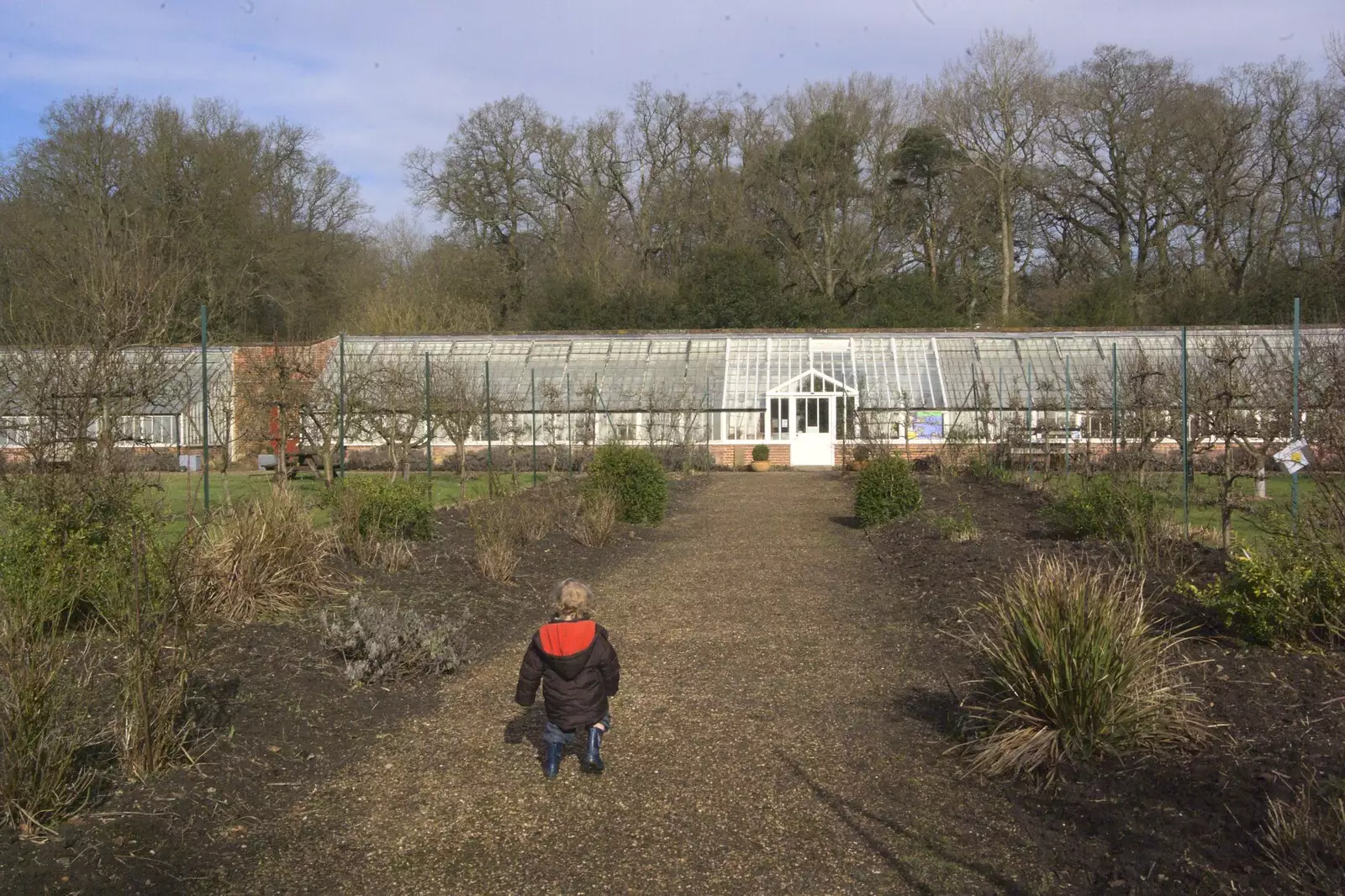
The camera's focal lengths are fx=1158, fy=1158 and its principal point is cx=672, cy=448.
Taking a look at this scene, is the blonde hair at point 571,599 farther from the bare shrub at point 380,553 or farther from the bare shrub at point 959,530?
the bare shrub at point 959,530

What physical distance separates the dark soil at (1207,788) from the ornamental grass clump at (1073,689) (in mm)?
135

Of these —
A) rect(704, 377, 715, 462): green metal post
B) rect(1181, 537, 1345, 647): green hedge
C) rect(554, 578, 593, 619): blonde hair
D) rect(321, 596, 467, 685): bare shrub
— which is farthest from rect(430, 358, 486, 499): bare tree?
rect(1181, 537, 1345, 647): green hedge

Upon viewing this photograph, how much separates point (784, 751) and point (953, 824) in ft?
3.90

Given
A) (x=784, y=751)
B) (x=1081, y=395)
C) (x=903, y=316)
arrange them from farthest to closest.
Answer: (x=903, y=316) < (x=1081, y=395) < (x=784, y=751)

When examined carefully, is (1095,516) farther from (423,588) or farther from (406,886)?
(406,886)

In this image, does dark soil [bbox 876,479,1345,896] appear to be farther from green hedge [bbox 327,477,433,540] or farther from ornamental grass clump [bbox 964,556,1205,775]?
green hedge [bbox 327,477,433,540]

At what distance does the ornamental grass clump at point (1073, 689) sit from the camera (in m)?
5.08

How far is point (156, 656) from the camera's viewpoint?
16.2 feet

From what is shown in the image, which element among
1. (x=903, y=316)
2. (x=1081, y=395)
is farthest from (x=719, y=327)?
(x=1081, y=395)

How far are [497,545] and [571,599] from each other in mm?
4923

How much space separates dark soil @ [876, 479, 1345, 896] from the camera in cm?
Result: 398

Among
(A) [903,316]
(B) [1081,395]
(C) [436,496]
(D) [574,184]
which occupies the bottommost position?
(C) [436,496]

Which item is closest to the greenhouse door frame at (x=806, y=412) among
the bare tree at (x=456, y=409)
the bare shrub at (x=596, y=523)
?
the bare tree at (x=456, y=409)

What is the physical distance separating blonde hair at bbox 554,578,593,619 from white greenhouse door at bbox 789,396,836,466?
25.5 metres
